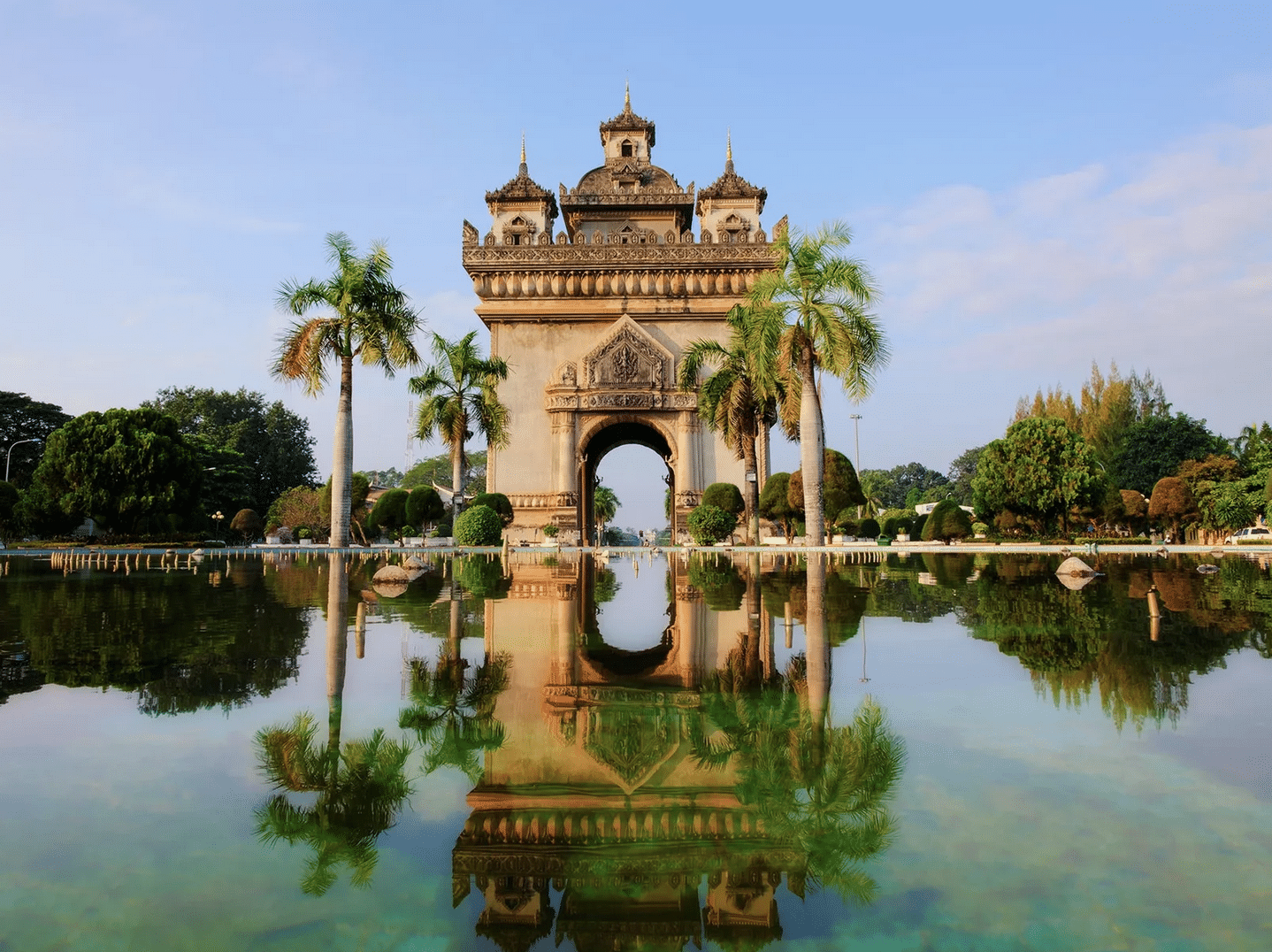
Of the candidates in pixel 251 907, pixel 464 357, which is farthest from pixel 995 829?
pixel 464 357

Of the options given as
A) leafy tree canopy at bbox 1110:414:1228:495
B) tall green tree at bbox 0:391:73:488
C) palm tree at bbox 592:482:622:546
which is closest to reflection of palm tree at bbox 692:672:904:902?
tall green tree at bbox 0:391:73:488

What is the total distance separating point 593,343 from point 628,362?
200 cm

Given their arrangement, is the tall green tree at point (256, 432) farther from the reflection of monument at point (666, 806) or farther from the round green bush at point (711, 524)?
the reflection of monument at point (666, 806)

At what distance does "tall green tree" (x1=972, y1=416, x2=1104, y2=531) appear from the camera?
39.4 metres

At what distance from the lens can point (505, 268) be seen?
3744 centimetres

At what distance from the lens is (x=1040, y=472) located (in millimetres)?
39594

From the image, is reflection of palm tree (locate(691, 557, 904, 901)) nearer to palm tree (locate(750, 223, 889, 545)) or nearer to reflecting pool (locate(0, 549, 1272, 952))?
reflecting pool (locate(0, 549, 1272, 952))

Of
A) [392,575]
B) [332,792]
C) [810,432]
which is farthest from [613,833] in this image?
[810,432]

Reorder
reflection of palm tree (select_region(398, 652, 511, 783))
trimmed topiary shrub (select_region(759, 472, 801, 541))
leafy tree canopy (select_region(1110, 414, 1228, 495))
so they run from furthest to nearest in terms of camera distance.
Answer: leafy tree canopy (select_region(1110, 414, 1228, 495))
trimmed topiary shrub (select_region(759, 472, 801, 541))
reflection of palm tree (select_region(398, 652, 511, 783))

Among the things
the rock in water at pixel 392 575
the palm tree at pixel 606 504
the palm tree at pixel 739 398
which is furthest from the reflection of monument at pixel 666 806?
the palm tree at pixel 606 504

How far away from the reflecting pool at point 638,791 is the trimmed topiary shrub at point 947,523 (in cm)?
2948

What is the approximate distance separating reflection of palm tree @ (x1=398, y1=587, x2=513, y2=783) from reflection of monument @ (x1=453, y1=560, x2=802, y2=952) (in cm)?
11

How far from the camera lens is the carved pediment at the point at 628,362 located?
36.5 metres

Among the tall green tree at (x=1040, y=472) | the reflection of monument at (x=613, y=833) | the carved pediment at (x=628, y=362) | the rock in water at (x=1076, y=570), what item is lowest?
the reflection of monument at (x=613, y=833)
